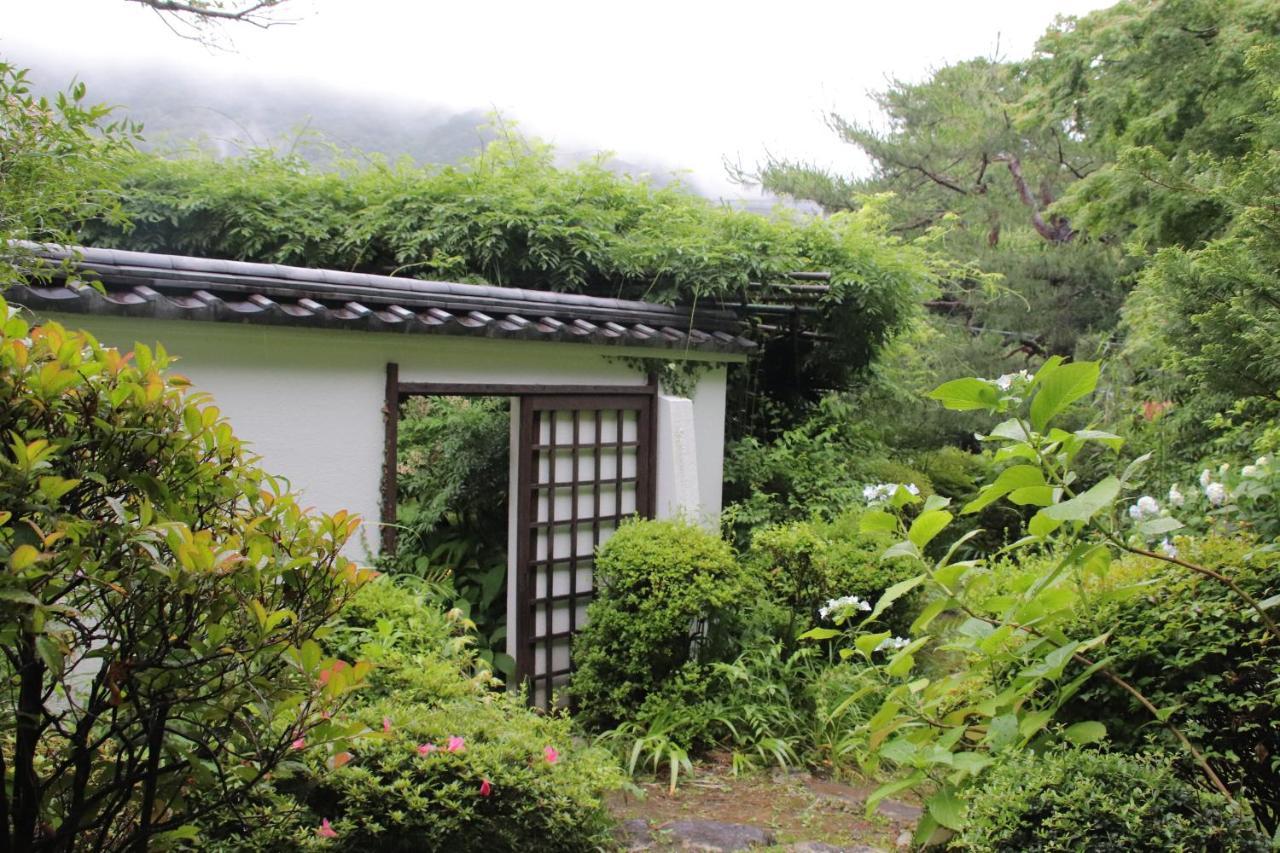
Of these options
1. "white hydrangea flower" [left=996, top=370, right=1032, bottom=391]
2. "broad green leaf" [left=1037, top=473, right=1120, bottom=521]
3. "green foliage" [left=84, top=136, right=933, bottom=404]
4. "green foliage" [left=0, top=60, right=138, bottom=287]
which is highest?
"green foliage" [left=84, top=136, right=933, bottom=404]

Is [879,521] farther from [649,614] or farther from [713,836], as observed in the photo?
[649,614]

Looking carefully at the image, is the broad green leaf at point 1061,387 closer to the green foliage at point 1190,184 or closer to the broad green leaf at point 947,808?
the broad green leaf at point 947,808

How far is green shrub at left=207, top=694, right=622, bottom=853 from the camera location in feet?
8.81

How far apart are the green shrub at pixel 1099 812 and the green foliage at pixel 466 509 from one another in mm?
4401

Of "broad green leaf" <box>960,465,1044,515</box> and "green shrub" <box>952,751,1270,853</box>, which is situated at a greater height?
"broad green leaf" <box>960,465,1044,515</box>

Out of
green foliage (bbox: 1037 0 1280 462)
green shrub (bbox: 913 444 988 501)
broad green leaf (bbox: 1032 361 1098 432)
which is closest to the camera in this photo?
broad green leaf (bbox: 1032 361 1098 432)

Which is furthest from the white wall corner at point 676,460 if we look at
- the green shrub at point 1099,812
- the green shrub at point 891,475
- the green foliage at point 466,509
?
the green shrub at point 1099,812

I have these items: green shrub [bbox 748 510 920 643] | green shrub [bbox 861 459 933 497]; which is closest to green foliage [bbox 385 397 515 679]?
green shrub [bbox 748 510 920 643]

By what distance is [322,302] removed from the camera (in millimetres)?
4629

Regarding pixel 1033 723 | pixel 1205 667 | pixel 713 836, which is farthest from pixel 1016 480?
pixel 713 836

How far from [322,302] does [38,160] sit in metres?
1.73

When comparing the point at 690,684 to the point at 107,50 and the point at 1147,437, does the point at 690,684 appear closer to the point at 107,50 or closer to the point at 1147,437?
the point at 1147,437

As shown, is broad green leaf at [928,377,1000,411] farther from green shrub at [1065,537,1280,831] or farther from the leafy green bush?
the leafy green bush

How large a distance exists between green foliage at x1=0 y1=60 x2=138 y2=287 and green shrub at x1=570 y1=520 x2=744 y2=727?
334 cm
